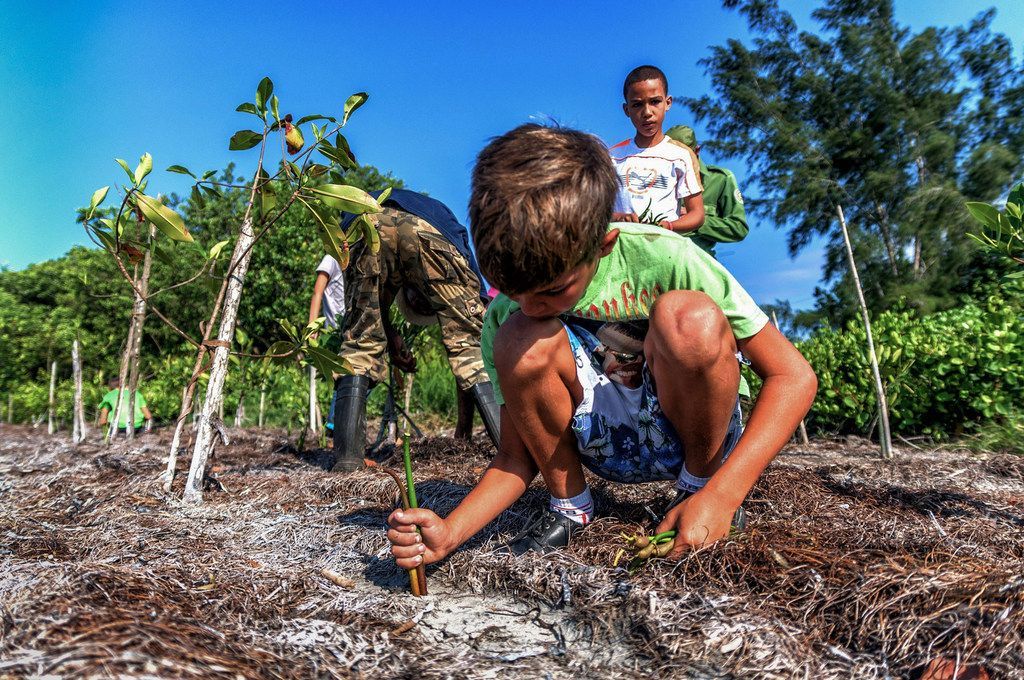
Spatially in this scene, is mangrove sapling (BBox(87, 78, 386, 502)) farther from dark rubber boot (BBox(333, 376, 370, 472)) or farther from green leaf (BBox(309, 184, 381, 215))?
dark rubber boot (BBox(333, 376, 370, 472))

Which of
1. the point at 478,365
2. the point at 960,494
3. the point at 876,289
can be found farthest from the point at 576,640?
the point at 876,289

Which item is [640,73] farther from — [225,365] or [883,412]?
[225,365]

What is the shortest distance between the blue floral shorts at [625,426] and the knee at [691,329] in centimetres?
24

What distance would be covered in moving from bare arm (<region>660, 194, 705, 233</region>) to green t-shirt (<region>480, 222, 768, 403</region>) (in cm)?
106

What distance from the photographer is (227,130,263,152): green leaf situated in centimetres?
221

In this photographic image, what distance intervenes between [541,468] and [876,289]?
55.1 ft

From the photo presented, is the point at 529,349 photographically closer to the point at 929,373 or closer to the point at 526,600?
the point at 526,600

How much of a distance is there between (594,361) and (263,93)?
1.43 m

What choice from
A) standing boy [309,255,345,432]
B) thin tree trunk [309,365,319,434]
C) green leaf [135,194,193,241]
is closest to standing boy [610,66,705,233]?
green leaf [135,194,193,241]

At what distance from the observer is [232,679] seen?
896mm

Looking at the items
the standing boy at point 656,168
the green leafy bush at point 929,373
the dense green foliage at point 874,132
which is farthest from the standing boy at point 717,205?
the dense green foliage at point 874,132

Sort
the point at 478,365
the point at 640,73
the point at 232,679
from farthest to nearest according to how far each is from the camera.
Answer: the point at 478,365 → the point at 640,73 → the point at 232,679

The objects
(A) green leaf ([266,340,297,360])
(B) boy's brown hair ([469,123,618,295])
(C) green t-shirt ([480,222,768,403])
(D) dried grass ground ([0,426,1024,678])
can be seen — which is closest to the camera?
(D) dried grass ground ([0,426,1024,678])

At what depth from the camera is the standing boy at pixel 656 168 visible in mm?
2715
